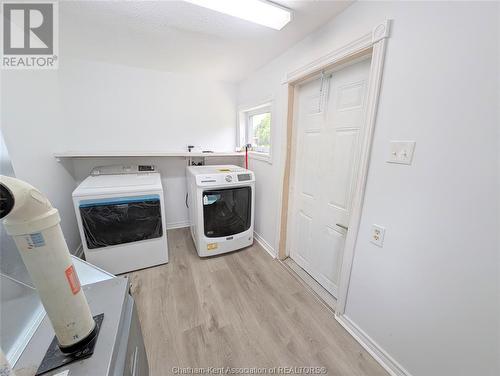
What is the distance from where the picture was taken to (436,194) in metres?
0.92

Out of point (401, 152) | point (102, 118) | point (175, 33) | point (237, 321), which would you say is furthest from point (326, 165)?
point (102, 118)

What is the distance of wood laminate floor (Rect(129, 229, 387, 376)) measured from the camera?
1244 millimetres

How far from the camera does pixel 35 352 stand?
0.53 metres

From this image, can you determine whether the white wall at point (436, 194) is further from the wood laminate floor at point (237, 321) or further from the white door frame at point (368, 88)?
the wood laminate floor at point (237, 321)

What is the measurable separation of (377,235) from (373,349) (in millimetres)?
796

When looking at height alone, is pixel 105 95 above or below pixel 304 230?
above

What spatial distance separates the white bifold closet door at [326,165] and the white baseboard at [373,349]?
0.29 m

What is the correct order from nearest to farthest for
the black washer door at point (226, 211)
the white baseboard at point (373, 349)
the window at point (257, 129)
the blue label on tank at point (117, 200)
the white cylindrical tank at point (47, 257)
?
1. the white cylindrical tank at point (47, 257)
2. the white baseboard at point (373, 349)
3. the blue label on tank at point (117, 200)
4. the black washer door at point (226, 211)
5. the window at point (257, 129)

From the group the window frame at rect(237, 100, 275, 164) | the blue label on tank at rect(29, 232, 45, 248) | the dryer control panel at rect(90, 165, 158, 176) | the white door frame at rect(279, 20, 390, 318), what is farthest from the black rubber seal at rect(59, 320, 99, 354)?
the dryer control panel at rect(90, 165, 158, 176)

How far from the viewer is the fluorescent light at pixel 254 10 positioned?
117cm

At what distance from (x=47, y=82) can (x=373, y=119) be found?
2.90 m

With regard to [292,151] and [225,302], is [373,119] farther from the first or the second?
[225,302]

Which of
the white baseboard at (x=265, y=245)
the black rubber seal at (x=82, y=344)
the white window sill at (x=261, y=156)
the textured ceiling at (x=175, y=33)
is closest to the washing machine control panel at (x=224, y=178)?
the white window sill at (x=261, y=156)

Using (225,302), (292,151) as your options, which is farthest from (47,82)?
(225,302)
